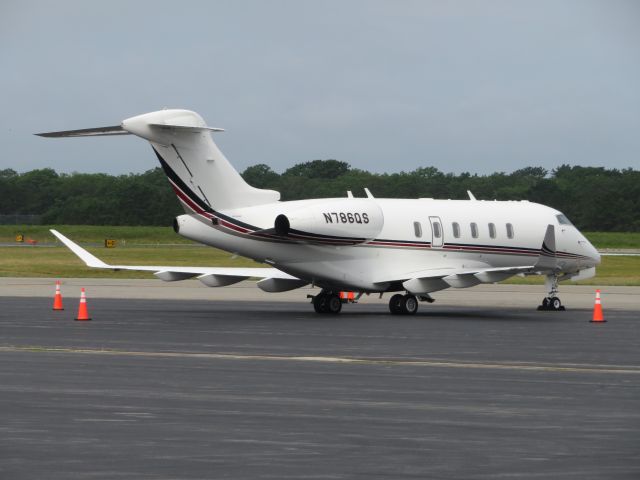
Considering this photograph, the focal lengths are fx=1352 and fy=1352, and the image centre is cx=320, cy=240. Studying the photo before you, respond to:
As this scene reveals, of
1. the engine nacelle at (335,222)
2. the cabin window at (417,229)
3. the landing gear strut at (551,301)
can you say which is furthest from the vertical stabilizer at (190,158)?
the landing gear strut at (551,301)

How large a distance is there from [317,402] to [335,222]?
62.3 ft

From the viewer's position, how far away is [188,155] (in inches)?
1329

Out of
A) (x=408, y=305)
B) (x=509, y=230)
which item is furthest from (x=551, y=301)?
(x=408, y=305)

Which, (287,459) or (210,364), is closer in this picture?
(287,459)

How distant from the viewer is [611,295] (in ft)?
153

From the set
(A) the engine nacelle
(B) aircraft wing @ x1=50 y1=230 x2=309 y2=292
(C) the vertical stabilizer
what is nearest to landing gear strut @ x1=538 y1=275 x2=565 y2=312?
(A) the engine nacelle

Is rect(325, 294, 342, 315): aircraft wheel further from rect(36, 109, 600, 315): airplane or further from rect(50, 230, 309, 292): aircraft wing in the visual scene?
rect(50, 230, 309, 292): aircraft wing

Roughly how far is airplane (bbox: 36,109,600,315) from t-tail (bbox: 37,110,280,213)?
25 millimetres

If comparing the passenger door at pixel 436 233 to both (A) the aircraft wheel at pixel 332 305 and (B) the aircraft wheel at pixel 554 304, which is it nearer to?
(A) the aircraft wheel at pixel 332 305

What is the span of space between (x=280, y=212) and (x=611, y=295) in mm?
17001

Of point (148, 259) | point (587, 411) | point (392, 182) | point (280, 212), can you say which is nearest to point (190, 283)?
point (148, 259)

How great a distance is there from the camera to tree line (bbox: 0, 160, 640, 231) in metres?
111

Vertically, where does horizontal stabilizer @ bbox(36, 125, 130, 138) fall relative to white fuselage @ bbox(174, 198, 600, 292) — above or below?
above

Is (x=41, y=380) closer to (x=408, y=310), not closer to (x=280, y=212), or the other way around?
(x=280, y=212)
